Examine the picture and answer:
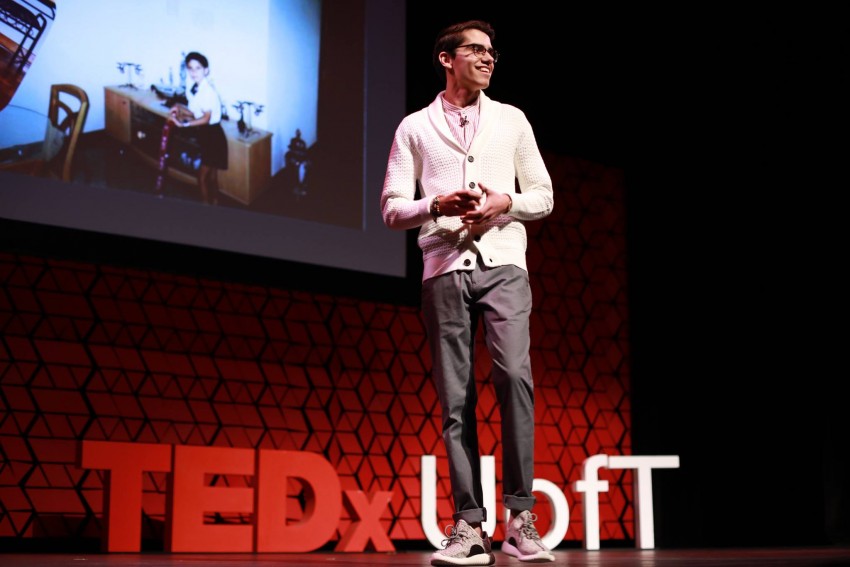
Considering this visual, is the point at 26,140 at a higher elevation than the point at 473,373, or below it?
higher

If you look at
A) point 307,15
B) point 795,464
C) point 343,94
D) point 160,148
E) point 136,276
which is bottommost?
point 795,464

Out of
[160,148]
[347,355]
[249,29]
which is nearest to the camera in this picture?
[160,148]

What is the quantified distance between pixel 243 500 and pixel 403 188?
2215 millimetres

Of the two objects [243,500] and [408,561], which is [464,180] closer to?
[408,561]

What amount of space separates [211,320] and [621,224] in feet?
8.81

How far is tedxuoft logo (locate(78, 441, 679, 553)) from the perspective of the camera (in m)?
3.87

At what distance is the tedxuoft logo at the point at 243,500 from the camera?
3.87 m

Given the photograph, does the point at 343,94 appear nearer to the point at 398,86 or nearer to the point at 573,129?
the point at 398,86

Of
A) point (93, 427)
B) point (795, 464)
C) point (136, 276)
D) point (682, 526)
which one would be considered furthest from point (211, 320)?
point (795, 464)

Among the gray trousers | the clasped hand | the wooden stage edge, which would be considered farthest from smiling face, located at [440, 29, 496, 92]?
the wooden stage edge

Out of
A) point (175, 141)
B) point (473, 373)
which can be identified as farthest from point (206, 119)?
point (473, 373)

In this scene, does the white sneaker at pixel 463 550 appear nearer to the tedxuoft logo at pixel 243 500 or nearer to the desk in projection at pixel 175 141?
the tedxuoft logo at pixel 243 500

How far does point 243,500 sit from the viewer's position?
4125 millimetres

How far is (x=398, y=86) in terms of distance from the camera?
15.7 feet
